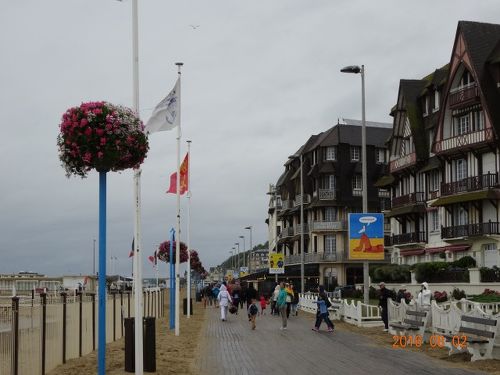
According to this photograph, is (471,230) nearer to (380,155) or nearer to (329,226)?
(329,226)

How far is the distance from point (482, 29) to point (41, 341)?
137 feet

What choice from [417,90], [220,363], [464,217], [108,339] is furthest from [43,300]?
[417,90]

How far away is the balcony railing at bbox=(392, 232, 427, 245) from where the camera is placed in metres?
57.2

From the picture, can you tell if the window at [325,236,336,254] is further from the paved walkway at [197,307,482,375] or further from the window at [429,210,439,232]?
the paved walkway at [197,307,482,375]

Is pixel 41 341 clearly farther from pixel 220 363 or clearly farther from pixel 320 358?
pixel 320 358

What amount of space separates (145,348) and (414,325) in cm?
900

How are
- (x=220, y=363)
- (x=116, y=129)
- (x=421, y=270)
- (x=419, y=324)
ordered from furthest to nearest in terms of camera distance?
(x=421, y=270), (x=419, y=324), (x=220, y=363), (x=116, y=129)

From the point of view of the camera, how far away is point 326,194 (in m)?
79.6

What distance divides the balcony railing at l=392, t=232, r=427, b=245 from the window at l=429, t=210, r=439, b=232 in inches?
59.8

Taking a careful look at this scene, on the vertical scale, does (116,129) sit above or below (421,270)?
above

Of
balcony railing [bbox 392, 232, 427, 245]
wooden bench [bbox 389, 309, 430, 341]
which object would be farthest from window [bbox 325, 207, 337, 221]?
wooden bench [bbox 389, 309, 430, 341]

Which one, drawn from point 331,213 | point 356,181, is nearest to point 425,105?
point 356,181

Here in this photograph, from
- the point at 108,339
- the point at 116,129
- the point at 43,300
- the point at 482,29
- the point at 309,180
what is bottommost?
the point at 108,339

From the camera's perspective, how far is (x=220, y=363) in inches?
659
